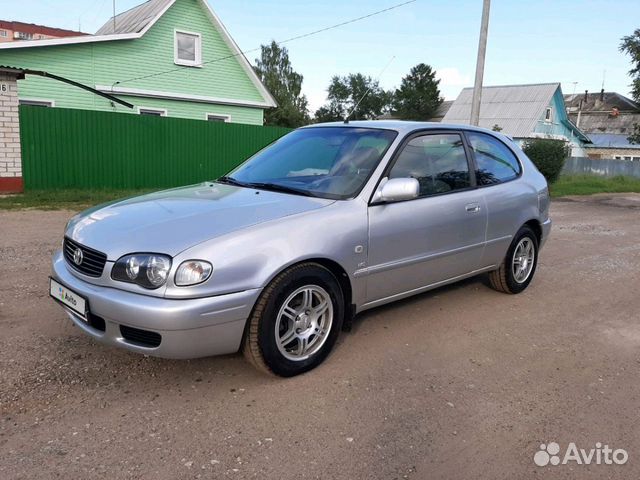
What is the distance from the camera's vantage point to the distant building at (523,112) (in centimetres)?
4075

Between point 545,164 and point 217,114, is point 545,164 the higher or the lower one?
the lower one

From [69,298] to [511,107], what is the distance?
146ft

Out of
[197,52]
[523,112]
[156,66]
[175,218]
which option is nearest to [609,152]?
[523,112]

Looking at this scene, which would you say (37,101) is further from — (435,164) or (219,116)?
(435,164)

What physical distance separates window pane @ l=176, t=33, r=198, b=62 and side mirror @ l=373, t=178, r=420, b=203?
17.8 meters

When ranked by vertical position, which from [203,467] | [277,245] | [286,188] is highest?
[286,188]

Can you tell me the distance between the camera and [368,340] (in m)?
4.16

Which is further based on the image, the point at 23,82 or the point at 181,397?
the point at 23,82

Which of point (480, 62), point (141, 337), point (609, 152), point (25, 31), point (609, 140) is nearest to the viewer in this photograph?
point (141, 337)

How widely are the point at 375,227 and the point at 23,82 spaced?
16.1m

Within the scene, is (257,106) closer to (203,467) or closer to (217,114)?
(217,114)

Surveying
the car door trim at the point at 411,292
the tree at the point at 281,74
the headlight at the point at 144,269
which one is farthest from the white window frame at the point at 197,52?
the tree at the point at 281,74

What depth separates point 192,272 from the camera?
2.93 meters

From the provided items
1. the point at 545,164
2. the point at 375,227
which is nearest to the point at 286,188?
the point at 375,227
